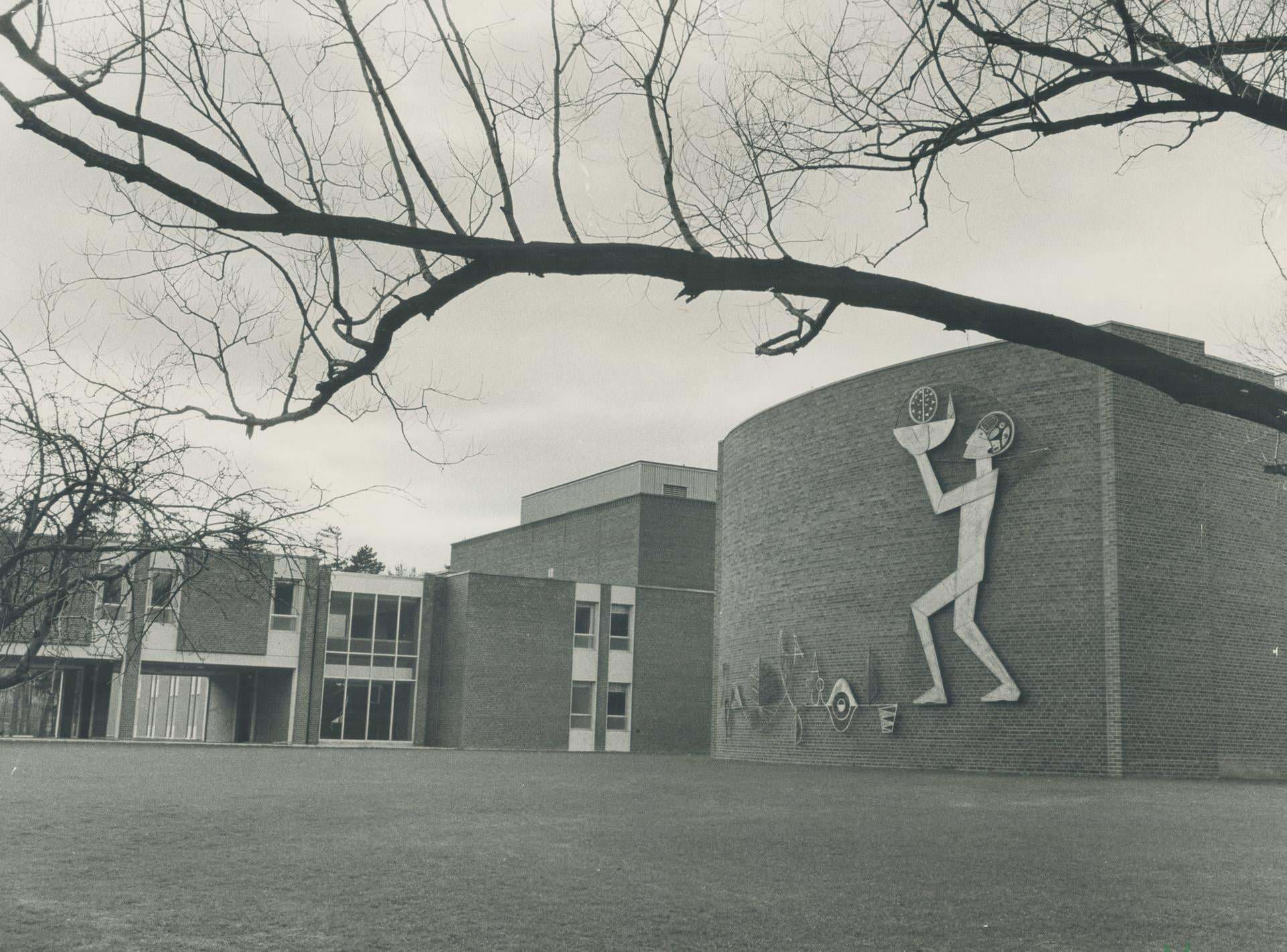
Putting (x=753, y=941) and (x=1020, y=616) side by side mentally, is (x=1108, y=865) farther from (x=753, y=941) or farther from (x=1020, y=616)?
(x=1020, y=616)

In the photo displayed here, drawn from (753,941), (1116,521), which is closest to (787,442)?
(1116,521)

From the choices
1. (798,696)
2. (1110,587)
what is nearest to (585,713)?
(798,696)

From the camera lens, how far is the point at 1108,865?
35.4 ft

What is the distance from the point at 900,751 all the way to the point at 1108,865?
16.7 meters

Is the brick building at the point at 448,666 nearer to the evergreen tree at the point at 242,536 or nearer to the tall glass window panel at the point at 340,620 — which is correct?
the tall glass window panel at the point at 340,620

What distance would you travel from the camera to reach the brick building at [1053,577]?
24.2 metres

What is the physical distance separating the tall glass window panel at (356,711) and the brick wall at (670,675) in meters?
9.92

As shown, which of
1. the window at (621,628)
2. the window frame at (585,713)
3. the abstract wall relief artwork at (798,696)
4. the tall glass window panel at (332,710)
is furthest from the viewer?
the window at (621,628)

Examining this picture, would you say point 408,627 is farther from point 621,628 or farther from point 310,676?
point 621,628

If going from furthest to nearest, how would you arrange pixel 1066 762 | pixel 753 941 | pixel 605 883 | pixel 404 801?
pixel 1066 762
pixel 404 801
pixel 605 883
pixel 753 941

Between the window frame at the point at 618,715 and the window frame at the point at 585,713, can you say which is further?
the window frame at the point at 618,715

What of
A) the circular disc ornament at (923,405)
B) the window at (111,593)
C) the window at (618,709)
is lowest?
the window at (618,709)

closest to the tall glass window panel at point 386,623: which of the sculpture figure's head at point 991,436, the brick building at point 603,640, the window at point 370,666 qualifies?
the window at point 370,666

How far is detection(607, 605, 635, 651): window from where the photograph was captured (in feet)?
164
